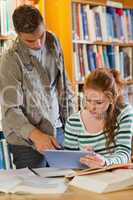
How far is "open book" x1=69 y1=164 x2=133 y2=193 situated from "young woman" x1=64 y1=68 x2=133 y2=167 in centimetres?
29

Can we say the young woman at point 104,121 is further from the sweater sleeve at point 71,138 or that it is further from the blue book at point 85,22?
the blue book at point 85,22

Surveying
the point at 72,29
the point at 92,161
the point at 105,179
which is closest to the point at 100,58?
the point at 72,29

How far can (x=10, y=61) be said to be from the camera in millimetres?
2191

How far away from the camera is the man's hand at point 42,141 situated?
6.63 ft

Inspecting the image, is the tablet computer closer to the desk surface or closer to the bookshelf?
the desk surface

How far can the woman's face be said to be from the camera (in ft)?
6.56

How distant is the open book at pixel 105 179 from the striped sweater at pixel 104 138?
0.20 metres

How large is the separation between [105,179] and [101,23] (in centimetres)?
196

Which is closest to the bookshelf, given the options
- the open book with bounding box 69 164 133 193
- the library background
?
the library background

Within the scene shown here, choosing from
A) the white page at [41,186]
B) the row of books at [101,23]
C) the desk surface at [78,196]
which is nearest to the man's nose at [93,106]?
the white page at [41,186]

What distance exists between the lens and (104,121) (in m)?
2.05

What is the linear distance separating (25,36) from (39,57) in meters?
0.20

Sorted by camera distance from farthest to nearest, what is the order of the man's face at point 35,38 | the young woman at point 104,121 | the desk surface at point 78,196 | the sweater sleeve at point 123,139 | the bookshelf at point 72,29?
1. the bookshelf at point 72,29
2. the man's face at point 35,38
3. the young woman at point 104,121
4. the sweater sleeve at point 123,139
5. the desk surface at point 78,196

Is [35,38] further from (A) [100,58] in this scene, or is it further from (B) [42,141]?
(A) [100,58]
